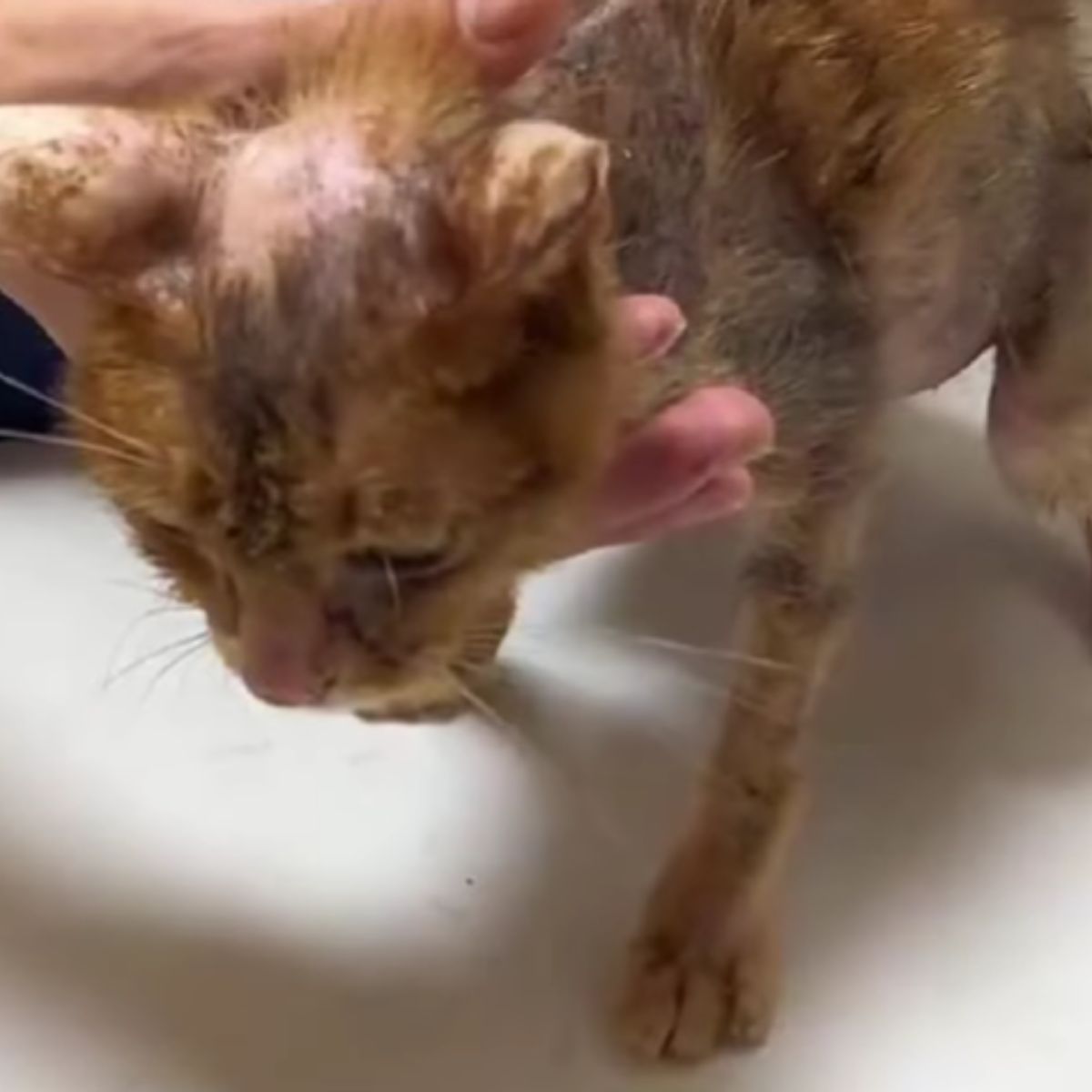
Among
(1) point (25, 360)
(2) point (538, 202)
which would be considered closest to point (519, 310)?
(2) point (538, 202)

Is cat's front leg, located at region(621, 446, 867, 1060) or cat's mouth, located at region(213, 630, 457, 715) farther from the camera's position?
cat's front leg, located at region(621, 446, 867, 1060)

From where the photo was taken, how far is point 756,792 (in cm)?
115

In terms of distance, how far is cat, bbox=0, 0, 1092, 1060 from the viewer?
839mm

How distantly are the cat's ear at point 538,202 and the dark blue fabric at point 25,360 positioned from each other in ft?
1.79

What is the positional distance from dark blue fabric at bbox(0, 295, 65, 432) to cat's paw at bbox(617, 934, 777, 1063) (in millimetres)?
420

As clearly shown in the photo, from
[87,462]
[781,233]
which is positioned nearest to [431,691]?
[87,462]

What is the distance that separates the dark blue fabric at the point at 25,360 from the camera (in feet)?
4.42

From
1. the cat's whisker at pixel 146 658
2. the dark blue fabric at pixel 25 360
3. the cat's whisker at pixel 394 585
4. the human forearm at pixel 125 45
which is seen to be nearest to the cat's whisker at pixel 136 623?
the cat's whisker at pixel 146 658

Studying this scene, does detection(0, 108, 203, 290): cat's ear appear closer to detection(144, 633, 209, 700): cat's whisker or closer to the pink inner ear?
the pink inner ear

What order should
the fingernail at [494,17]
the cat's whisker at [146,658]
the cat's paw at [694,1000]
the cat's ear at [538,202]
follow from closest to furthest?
the cat's ear at [538,202] < the fingernail at [494,17] < the cat's paw at [694,1000] < the cat's whisker at [146,658]

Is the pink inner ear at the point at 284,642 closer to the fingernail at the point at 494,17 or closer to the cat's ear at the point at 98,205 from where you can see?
the cat's ear at the point at 98,205

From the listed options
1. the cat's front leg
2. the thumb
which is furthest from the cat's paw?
the thumb

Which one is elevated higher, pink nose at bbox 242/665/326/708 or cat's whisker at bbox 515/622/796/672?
pink nose at bbox 242/665/326/708

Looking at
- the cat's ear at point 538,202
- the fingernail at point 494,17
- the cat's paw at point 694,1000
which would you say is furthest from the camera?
the cat's paw at point 694,1000
